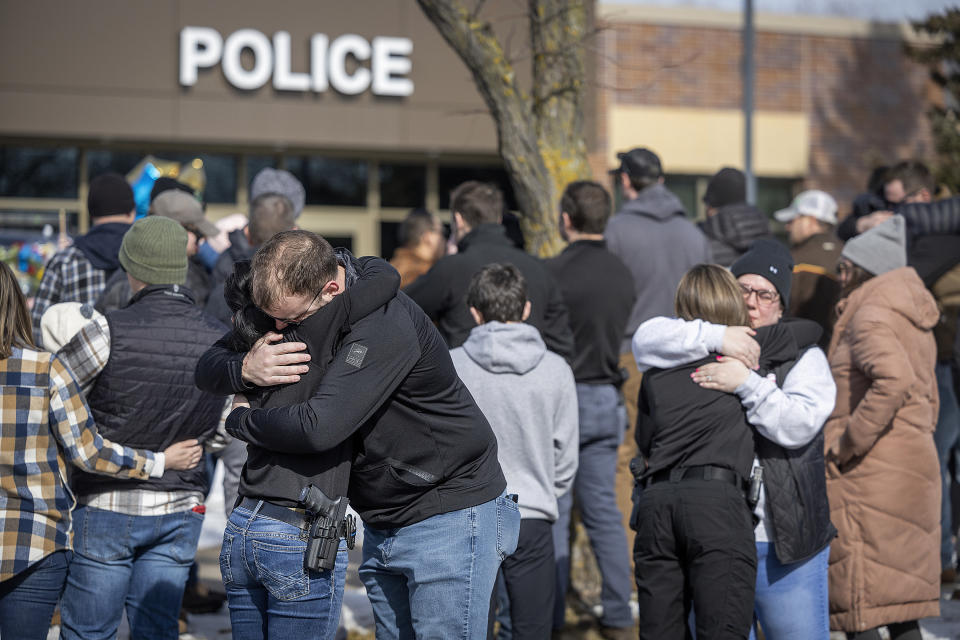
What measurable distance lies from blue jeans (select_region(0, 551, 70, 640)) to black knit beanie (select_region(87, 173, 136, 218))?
8.93ft

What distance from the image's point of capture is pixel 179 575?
4.08m

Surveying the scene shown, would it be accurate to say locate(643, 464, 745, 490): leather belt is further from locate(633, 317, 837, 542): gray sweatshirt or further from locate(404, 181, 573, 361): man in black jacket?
locate(404, 181, 573, 361): man in black jacket

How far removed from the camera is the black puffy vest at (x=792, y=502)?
3840 mm

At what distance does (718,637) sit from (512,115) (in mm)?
3495

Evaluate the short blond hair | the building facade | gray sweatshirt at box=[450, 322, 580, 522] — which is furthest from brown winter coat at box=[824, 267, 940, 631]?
the building facade

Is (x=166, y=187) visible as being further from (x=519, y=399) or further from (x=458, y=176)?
(x=458, y=176)

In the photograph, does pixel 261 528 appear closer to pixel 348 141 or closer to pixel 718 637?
pixel 718 637

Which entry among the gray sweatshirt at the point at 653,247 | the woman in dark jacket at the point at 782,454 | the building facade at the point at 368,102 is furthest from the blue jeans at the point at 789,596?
the building facade at the point at 368,102

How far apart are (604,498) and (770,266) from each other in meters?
1.75

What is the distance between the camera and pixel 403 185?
15781 mm

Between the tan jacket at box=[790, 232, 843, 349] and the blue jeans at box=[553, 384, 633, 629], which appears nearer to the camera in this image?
the blue jeans at box=[553, 384, 633, 629]

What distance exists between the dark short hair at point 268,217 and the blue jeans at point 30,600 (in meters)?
2.17

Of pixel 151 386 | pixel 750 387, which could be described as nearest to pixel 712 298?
pixel 750 387

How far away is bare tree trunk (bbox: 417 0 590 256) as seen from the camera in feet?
20.3
